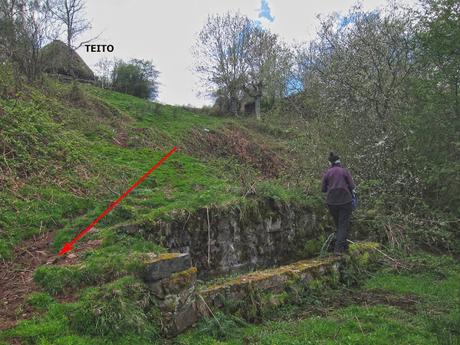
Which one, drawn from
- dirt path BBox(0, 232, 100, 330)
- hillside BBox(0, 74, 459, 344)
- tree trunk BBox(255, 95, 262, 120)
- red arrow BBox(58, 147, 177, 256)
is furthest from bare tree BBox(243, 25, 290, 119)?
dirt path BBox(0, 232, 100, 330)

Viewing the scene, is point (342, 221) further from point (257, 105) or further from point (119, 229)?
point (257, 105)

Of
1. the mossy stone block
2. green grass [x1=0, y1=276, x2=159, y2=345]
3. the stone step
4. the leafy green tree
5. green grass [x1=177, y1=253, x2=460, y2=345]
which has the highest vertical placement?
the leafy green tree

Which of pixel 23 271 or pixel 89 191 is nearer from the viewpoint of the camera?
pixel 23 271

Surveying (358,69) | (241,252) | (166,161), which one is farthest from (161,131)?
(241,252)

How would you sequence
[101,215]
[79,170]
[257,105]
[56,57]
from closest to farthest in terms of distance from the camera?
1. [101,215]
2. [79,170]
3. [56,57]
4. [257,105]

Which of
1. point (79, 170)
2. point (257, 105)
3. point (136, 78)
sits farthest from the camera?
point (257, 105)

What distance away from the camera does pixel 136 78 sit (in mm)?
32031

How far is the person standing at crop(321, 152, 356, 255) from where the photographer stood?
30.7 feet

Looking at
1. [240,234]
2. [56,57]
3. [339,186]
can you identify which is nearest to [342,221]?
[339,186]

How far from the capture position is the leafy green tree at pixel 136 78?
104ft

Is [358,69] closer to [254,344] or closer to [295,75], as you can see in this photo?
[295,75]

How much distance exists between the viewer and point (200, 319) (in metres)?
6.31

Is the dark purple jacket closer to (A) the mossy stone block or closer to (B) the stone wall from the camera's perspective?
(B) the stone wall

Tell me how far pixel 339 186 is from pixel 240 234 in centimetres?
250
